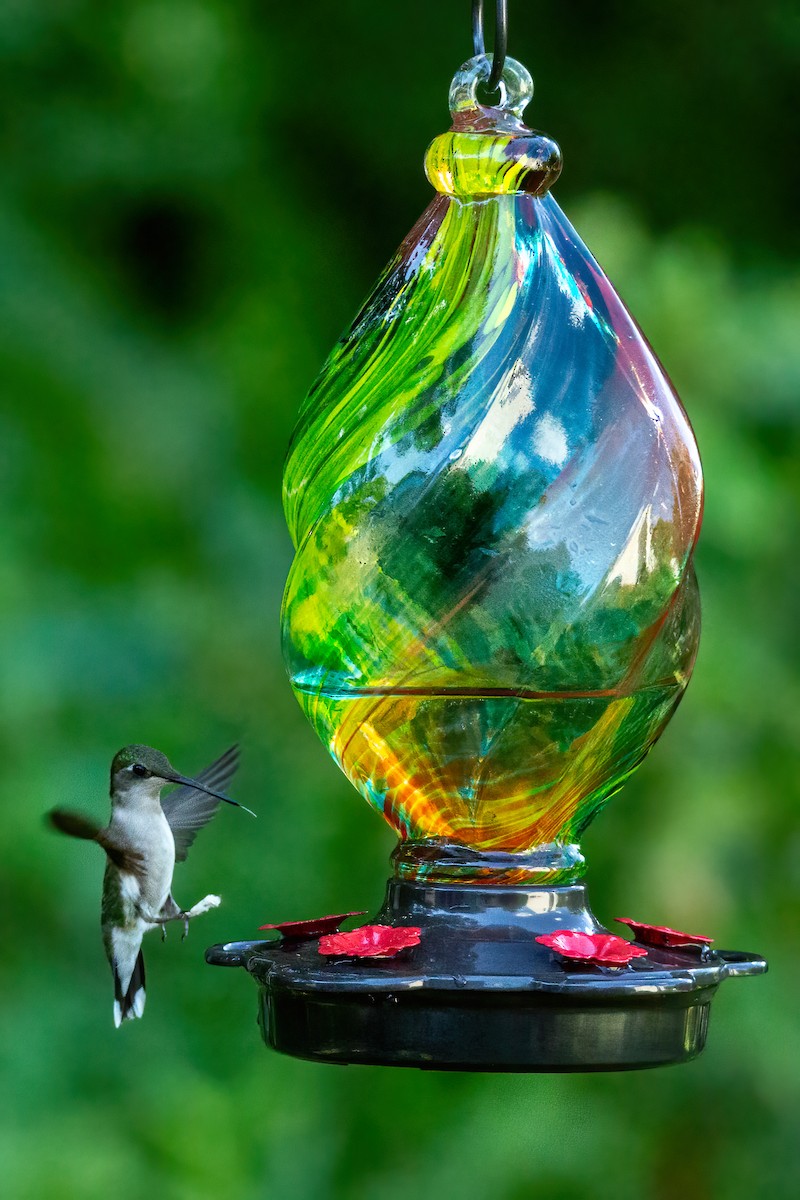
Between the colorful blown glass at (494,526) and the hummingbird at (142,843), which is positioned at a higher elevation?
the colorful blown glass at (494,526)

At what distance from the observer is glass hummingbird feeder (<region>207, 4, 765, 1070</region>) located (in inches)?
59.6

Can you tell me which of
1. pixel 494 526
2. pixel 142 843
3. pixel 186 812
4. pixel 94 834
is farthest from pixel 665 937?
pixel 186 812

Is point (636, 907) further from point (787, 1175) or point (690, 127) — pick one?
point (690, 127)

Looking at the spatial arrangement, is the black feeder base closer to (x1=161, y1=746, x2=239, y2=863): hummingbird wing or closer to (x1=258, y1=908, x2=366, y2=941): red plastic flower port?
(x1=258, y1=908, x2=366, y2=941): red plastic flower port

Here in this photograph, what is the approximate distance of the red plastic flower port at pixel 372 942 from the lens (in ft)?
4.72

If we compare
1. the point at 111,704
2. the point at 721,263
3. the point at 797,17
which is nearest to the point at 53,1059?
the point at 111,704

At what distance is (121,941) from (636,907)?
1.50 meters

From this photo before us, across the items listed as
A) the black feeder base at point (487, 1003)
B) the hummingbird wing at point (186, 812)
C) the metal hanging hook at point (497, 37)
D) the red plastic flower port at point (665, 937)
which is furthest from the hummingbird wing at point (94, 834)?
the metal hanging hook at point (497, 37)

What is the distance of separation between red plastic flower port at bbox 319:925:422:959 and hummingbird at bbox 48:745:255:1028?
0.55 metres

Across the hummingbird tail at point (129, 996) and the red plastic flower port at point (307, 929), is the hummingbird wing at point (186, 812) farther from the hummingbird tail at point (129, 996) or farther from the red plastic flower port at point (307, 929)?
the red plastic flower port at point (307, 929)

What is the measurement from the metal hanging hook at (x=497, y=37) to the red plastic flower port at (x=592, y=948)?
0.80m

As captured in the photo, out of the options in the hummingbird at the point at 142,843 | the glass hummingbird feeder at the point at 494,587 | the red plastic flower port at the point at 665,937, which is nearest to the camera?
the glass hummingbird feeder at the point at 494,587

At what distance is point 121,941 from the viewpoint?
243 centimetres

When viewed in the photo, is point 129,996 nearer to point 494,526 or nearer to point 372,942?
point 372,942
